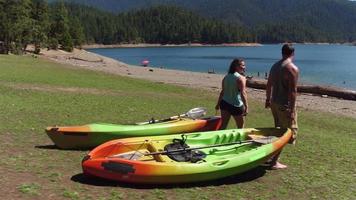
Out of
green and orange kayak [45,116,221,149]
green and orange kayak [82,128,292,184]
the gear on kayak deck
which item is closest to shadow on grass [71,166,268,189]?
green and orange kayak [82,128,292,184]

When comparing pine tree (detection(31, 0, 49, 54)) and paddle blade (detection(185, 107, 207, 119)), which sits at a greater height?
pine tree (detection(31, 0, 49, 54))

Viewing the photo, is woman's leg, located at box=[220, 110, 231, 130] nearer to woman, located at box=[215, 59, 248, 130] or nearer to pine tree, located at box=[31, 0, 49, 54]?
woman, located at box=[215, 59, 248, 130]

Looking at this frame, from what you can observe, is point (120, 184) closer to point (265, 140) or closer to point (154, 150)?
point (154, 150)

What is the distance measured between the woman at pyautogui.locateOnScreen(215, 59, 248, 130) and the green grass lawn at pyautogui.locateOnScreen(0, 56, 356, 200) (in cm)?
145

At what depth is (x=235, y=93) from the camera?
442 inches

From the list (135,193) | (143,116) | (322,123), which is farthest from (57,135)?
(322,123)

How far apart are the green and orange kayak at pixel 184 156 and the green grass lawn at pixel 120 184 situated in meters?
0.23

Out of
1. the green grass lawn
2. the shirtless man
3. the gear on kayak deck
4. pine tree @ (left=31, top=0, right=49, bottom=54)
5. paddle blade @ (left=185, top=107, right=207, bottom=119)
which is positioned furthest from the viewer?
pine tree @ (left=31, top=0, right=49, bottom=54)

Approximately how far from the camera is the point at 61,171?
9.33 meters

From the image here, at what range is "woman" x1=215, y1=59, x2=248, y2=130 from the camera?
1110 cm

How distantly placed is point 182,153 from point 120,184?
58.0 inches

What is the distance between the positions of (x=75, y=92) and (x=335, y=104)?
16437mm

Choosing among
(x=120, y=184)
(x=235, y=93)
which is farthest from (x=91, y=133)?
(x=235, y=93)

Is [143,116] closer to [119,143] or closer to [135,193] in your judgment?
[119,143]
